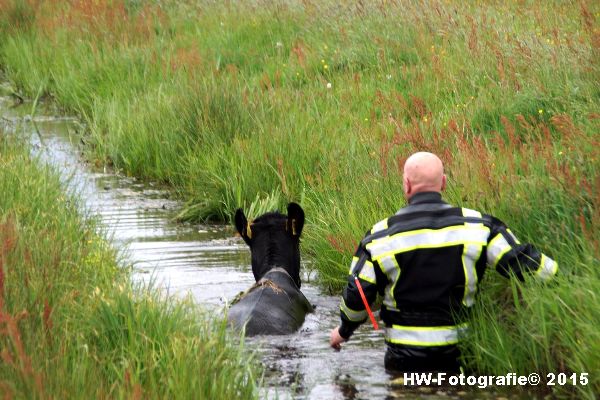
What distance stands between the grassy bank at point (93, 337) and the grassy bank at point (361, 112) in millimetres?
1632

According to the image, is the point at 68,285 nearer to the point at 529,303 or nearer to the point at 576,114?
the point at 529,303

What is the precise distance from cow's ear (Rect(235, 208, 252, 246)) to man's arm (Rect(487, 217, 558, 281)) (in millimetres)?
2098

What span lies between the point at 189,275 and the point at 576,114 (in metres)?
3.51

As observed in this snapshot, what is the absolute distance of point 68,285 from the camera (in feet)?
20.2

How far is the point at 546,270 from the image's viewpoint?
18.7ft

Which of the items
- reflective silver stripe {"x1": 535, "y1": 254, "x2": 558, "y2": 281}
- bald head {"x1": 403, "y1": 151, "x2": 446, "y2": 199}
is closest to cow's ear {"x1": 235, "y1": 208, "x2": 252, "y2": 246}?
bald head {"x1": 403, "y1": 151, "x2": 446, "y2": 199}

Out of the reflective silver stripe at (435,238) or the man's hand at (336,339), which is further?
the man's hand at (336,339)

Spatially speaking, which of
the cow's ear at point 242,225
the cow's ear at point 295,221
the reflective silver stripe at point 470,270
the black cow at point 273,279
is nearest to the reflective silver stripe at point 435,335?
the reflective silver stripe at point 470,270

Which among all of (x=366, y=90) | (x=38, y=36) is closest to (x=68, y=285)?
(x=366, y=90)

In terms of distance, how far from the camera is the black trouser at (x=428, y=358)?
19.3 feet

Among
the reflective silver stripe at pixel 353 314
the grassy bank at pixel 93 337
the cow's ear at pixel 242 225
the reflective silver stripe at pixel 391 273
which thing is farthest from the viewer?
the cow's ear at pixel 242 225

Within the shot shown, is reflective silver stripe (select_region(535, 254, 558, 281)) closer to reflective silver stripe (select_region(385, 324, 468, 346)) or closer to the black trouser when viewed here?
reflective silver stripe (select_region(385, 324, 468, 346))

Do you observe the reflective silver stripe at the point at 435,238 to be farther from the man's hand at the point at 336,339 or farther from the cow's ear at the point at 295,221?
the cow's ear at the point at 295,221

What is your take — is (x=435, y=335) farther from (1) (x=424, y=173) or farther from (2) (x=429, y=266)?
(1) (x=424, y=173)
